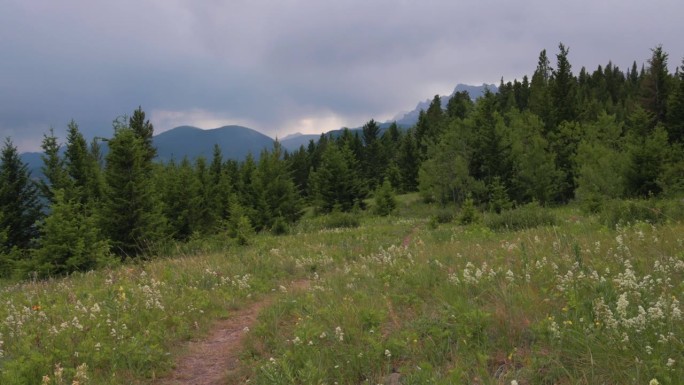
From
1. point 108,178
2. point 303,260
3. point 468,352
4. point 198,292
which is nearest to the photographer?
point 468,352

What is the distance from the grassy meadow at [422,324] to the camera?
3404mm

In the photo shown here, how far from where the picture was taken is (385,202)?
39719 millimetres

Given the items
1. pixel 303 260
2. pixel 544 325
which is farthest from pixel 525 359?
pixel 303 260

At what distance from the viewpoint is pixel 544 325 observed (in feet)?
12.5

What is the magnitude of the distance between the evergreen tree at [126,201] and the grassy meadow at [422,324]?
12.2 metres

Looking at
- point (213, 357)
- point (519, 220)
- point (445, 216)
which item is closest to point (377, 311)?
point (213, 357)

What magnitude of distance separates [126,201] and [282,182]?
2093cm

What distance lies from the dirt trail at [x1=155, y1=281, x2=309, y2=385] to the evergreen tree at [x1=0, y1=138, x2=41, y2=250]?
31806 millimetres

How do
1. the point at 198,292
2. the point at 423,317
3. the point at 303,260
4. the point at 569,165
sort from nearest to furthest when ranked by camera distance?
the point at 423,317, the point at 198,292, the point at 303,260, the point at 569,165

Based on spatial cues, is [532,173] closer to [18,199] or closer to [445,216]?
[445,216]

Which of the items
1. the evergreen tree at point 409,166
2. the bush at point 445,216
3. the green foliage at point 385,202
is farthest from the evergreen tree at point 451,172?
the evergreen tree at point 409,166

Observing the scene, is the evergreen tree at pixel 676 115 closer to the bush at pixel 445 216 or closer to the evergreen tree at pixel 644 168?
the evergreen tree at pixel 644 168

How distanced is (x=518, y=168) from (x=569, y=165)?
874 centimetres

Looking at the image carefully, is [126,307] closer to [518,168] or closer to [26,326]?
[26,326]
